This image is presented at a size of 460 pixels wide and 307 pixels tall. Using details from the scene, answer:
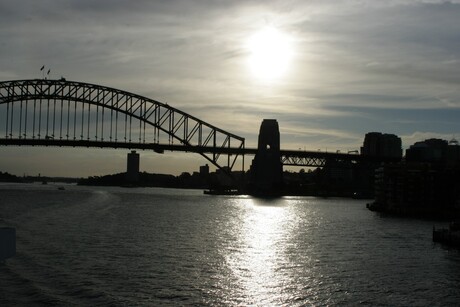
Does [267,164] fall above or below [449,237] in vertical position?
above

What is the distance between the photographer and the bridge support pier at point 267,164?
15625 cm

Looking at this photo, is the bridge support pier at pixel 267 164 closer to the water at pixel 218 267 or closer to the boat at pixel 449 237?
the water at pixel 218 267

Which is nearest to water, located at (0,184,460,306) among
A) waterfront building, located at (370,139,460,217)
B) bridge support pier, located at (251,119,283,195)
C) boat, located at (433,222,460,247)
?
boat, located at (433,222,460,247)

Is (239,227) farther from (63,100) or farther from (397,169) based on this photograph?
(63,100)

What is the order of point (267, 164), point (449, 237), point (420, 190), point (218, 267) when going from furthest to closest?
point (267, 164), point (420, 190), point (449, 237), point (218, 267)

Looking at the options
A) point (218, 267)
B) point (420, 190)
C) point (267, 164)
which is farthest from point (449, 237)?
point (267, 164)

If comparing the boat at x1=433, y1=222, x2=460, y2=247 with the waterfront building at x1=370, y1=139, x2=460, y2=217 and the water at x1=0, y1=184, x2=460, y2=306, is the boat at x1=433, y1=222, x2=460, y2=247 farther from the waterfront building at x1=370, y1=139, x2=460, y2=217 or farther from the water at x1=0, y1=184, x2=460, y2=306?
the waterfront building at x1=370, y1=139, x2=460, y2=217

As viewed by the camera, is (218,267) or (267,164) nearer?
(218,267)

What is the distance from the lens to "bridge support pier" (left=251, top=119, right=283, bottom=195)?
156250 mm

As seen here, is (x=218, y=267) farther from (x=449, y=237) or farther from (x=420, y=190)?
(x=420, y=190)

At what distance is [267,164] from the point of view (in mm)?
157125

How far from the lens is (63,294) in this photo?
78.6 feet

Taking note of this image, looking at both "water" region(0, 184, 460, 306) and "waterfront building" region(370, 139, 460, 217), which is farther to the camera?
"waterfront building" region(370, 139, 460, 217)

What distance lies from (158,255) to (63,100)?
9106cm
